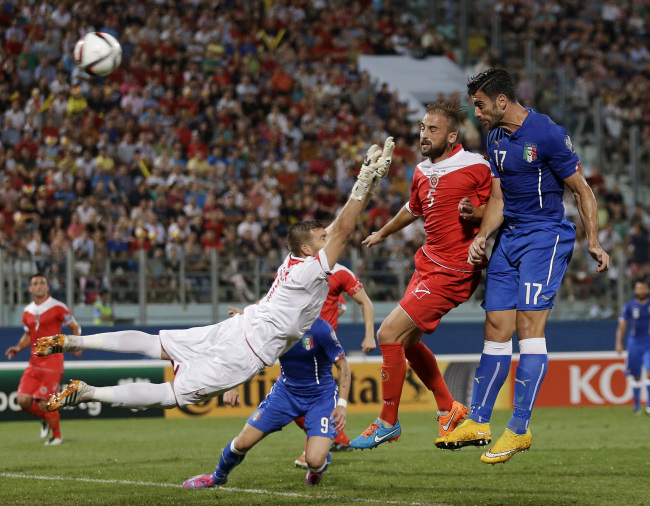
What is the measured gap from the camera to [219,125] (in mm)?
21406

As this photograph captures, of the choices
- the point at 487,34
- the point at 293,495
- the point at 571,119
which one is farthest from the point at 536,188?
the point at 487,34

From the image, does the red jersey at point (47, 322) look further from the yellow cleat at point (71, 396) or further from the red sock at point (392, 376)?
the red sock at point (392, 376)

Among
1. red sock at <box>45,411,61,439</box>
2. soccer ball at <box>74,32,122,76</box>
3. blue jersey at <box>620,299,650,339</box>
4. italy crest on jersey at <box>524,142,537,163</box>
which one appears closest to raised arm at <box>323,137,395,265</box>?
italy crest on jersey at <box>524,142,537,163</box>

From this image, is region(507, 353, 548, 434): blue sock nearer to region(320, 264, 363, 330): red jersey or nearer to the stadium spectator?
the stadium spectator

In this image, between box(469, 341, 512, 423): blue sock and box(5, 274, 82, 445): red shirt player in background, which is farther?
box(5, 274, 82, 445): red shirt player in background

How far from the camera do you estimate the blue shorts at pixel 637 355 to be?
56.6 feet

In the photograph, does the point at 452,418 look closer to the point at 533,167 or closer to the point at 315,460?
the point at 315,460

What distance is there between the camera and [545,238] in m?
7.36

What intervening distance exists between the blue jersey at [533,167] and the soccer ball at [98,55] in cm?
641

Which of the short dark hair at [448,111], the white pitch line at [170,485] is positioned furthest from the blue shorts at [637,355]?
the short dark hair at [448,111]

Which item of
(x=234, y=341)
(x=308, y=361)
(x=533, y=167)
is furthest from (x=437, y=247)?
(x=308, y=361)

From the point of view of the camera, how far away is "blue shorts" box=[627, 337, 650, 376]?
1725cm

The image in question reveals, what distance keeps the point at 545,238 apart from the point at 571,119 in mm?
16937

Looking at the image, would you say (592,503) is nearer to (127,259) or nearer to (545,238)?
(545,238)
